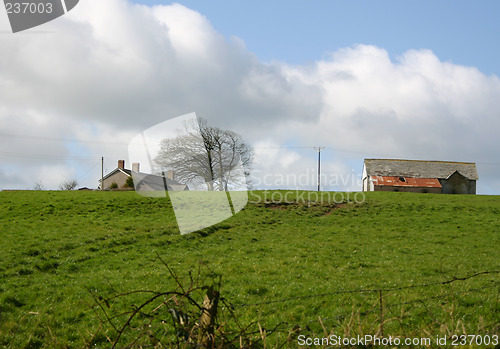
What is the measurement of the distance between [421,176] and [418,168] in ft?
6.50

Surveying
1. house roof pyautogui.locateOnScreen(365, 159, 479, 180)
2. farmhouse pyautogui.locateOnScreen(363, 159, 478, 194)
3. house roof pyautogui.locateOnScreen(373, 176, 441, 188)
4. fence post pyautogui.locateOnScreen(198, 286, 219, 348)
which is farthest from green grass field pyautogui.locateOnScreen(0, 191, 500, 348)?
house roof pyautogui.locateOnScreen(365, 159, 479, 180)

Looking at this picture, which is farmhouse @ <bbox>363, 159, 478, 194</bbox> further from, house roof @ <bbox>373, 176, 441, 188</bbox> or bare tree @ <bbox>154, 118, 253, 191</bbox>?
bare tree @ <bbox>154, 118, 253, 191</bbox>

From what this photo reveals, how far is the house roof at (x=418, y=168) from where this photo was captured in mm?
66625

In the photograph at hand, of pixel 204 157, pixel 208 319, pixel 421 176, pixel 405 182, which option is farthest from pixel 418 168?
pixel 208 319

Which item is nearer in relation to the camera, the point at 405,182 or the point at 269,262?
the point at 269,262

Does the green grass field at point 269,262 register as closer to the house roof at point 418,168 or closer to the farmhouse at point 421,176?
the farmhouse at point 421,176

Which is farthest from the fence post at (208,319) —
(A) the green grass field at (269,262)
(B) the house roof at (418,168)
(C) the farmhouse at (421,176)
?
(B) the house roof at (418,168)

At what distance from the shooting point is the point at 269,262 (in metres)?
16.8

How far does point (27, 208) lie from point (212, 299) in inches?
1229

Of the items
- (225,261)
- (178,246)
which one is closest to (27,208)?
(178,246)

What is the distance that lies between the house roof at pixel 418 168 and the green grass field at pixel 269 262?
95.3 feet

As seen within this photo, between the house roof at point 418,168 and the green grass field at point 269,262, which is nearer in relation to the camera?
the green grass field at point 269,262

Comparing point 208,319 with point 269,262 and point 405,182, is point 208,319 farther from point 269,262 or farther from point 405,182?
point 405,182

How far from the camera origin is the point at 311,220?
30.0 meters
